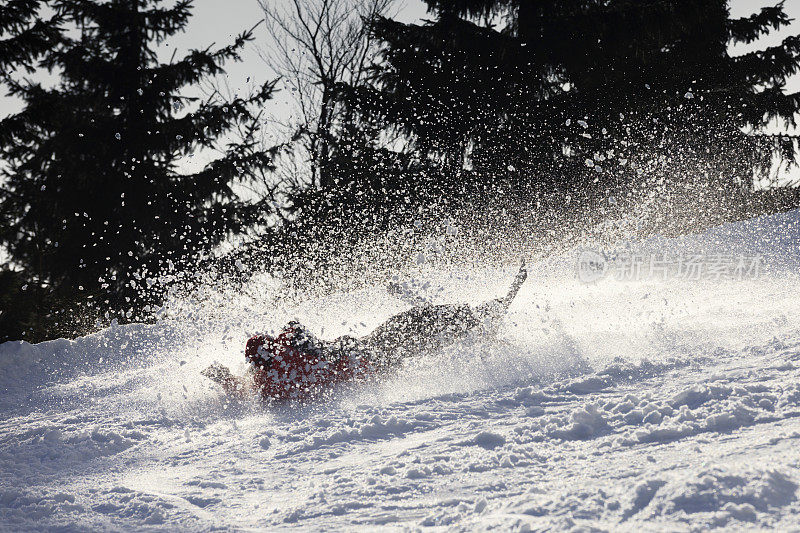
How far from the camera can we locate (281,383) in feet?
14.8

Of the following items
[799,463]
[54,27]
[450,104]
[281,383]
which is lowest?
[799,463]

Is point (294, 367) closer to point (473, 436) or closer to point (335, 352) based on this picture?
point (335, 352)

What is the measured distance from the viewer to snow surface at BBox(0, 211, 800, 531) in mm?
2279

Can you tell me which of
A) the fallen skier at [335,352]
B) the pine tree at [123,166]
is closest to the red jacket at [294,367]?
the fallen skier at [335,352]

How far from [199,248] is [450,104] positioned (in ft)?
19.3

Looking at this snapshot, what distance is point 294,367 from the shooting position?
4531 millimetres

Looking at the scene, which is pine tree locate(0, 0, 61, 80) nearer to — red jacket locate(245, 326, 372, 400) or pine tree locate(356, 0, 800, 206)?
pine tree locate(356, 0, 800, 206)

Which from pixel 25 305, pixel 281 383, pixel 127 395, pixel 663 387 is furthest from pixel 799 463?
pixel 25 305

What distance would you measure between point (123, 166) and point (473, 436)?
1105 cm

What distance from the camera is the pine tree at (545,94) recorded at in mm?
12219

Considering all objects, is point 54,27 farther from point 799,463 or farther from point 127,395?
point 799,463

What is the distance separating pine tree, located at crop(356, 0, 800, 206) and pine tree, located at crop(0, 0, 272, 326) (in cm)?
340

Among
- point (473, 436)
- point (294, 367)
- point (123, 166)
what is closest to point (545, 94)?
point (123, 166)

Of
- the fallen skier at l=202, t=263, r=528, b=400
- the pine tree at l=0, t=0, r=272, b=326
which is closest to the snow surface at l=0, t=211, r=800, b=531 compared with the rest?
the fallen skier at l=202, t=263, r=528, b=400
